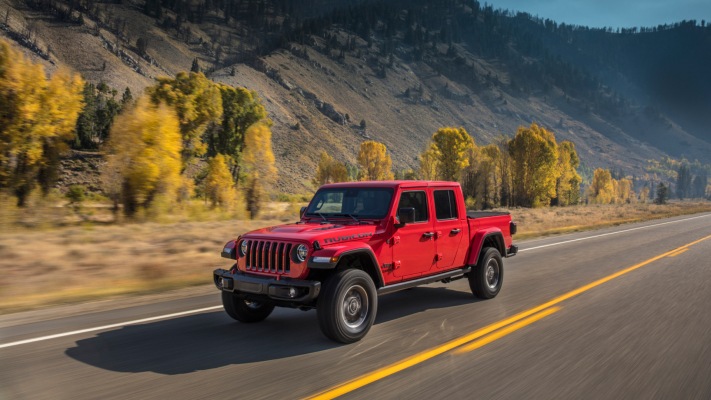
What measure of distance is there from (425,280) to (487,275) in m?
1.89

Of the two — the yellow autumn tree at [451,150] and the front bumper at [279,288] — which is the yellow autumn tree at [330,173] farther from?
the front bumper at [279,288]

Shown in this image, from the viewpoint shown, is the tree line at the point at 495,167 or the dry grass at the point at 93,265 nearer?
the dry grass at the point at 93,265

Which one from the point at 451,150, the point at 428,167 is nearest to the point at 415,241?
the point at 451,150

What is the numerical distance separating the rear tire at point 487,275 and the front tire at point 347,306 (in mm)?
2697

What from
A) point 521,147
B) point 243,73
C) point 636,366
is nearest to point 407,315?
point 636,366

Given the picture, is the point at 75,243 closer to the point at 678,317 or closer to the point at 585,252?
the point at 678,317

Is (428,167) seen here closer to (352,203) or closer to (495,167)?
(495,167)

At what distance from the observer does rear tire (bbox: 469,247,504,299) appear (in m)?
8.02

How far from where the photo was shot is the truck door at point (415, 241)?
649cm

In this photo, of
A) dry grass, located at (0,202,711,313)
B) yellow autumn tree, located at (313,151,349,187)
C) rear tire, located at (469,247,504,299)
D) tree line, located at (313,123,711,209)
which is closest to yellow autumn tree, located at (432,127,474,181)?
tree line, located at (313,123,711,209)

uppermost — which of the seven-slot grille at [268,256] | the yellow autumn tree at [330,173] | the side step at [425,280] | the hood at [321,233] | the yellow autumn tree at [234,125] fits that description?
the yellow autumn tree at [234,125]

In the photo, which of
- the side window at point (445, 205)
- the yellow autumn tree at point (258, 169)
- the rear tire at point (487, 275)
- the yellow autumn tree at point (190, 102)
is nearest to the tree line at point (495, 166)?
the yellow autumn tree at point (258, 169)

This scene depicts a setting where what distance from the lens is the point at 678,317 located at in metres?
6.94

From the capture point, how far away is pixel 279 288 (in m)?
5.50
